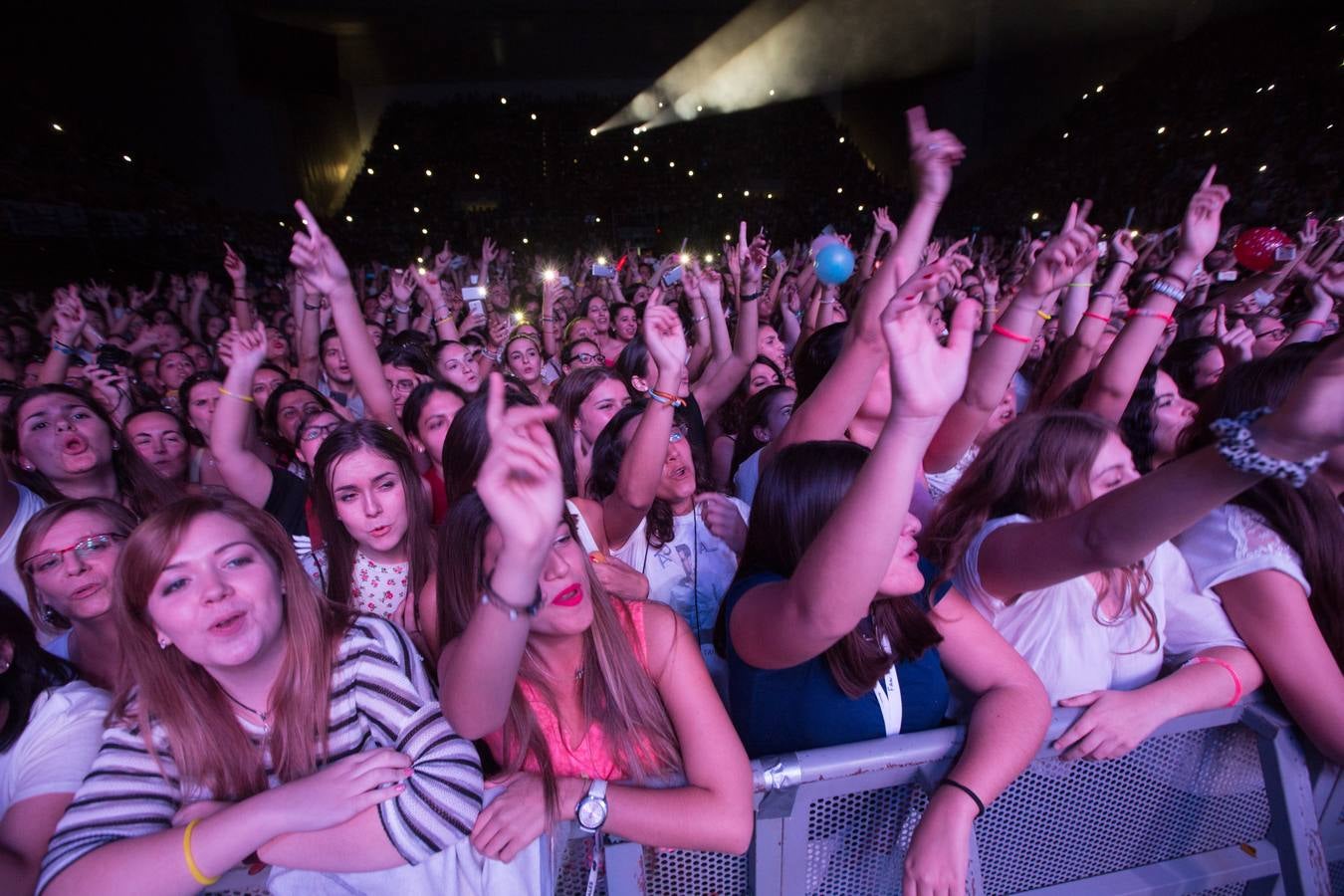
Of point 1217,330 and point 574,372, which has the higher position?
point 574,372

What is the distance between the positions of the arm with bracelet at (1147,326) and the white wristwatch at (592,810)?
191 centimetres

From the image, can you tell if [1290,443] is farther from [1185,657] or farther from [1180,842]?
[1180,842]

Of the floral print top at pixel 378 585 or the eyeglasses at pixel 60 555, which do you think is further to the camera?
the floral print top at pixel 378 585

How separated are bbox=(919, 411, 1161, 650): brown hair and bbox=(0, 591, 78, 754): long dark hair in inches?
75.9

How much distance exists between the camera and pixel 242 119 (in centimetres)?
1348

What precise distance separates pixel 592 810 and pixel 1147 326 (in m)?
2.19

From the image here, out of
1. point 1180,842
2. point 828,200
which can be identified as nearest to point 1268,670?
point 1180,842

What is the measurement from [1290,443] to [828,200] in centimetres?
1901

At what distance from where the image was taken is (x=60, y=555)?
5.13 ft

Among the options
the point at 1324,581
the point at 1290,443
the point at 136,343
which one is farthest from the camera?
the point at 136,343

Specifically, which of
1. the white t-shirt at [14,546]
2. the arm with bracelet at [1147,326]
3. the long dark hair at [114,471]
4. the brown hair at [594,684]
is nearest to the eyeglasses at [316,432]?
the long dark hair at [114,471]

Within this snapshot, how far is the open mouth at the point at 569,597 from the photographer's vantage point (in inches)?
45.9

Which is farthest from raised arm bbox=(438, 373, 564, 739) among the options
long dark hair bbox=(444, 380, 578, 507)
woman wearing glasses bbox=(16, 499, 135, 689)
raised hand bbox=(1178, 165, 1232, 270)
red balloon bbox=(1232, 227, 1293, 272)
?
red balloon bbox=(1232, 227, 1293, 272)

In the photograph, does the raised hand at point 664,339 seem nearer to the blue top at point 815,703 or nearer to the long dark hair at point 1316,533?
the blue top at point 815,703
